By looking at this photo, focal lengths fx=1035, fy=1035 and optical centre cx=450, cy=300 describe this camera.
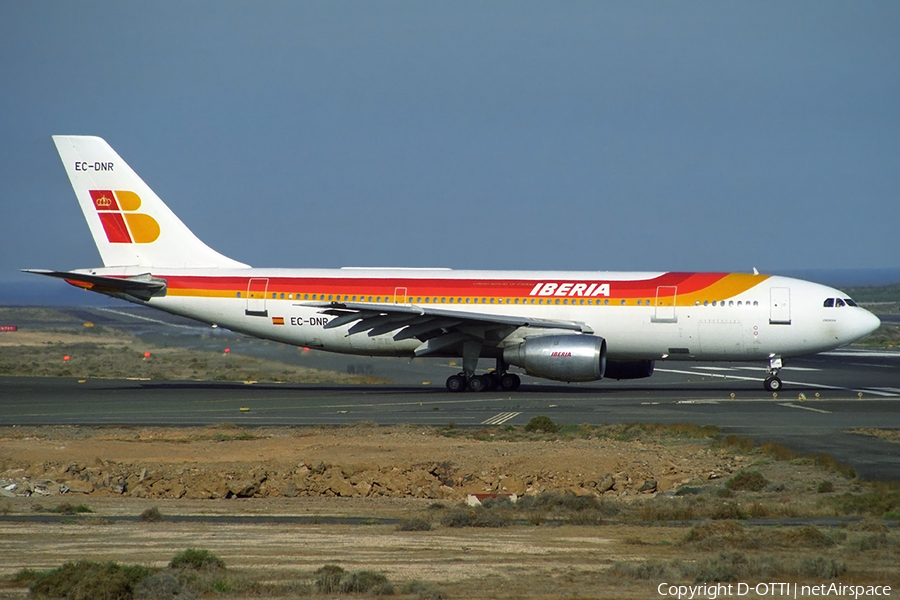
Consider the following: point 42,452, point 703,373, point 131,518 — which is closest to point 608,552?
point 131,518

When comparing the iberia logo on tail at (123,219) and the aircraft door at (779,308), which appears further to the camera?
the iberia logo on tail at (123,219)

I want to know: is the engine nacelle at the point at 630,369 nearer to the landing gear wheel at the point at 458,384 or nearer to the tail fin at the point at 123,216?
the landing gear wheel at the point at 458,384

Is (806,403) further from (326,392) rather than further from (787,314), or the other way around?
(326,392)

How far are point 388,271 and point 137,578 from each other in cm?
2523

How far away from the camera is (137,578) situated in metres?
9.63

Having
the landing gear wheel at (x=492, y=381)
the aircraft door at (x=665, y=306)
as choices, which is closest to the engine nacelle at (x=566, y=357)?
the aircraft door at (x=665, y=306)

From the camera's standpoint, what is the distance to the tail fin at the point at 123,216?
35.3 m

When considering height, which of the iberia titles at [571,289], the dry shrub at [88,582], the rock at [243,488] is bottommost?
the rock at [243,488]

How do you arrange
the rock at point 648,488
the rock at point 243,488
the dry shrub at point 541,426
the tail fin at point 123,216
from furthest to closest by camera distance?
the tail fin at point 123,216
the dry shrub at point 541,426
the rock at point 648,488
the rock at point 243,488

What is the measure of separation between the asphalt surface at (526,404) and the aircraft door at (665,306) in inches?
94.0

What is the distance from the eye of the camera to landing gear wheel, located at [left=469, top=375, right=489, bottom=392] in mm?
33312

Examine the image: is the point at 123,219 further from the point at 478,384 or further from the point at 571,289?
the point at 571,289

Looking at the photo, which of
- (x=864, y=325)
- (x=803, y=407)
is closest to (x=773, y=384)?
(x=864, y=325)

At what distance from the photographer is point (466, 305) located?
32969mm
